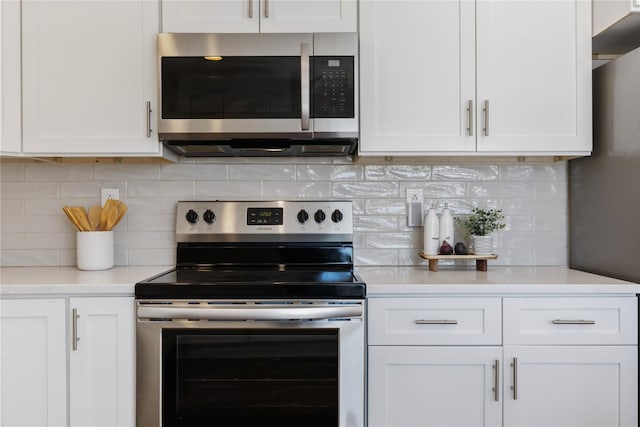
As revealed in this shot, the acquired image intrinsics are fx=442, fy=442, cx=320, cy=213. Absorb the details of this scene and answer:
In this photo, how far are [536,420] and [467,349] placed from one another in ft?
1.17

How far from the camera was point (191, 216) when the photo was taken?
6.76 ft

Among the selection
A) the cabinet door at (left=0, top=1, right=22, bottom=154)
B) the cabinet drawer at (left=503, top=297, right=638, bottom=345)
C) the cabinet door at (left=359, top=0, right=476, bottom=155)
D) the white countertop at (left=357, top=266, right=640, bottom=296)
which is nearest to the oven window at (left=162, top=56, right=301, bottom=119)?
the cabinet door at (left=359, top=0, right=476, bottom=155)

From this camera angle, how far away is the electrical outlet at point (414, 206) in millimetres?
2119

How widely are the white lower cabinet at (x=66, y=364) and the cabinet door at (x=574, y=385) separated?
1.37 metres

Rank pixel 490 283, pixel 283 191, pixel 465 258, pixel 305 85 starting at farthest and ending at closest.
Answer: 1. pixel 283 191
2. pixel 465 258
3. pixel 305 85
4. pixel 490 283

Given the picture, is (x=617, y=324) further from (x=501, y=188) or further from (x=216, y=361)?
(x=216, y=361)

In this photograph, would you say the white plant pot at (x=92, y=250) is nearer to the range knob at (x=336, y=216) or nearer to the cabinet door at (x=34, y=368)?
the cabinet door at (x=34, y=368)

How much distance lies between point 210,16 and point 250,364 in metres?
1.38

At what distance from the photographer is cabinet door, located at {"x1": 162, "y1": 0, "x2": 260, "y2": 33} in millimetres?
1811

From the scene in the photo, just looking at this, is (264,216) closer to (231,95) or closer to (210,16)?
(231,95)

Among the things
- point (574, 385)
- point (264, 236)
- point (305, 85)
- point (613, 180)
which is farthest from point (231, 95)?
point (574, 385)

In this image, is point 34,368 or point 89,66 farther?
point 89,66

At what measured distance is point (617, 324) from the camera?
158 cm

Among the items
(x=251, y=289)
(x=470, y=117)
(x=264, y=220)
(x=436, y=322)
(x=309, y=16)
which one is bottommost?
(x=436, y=322)
